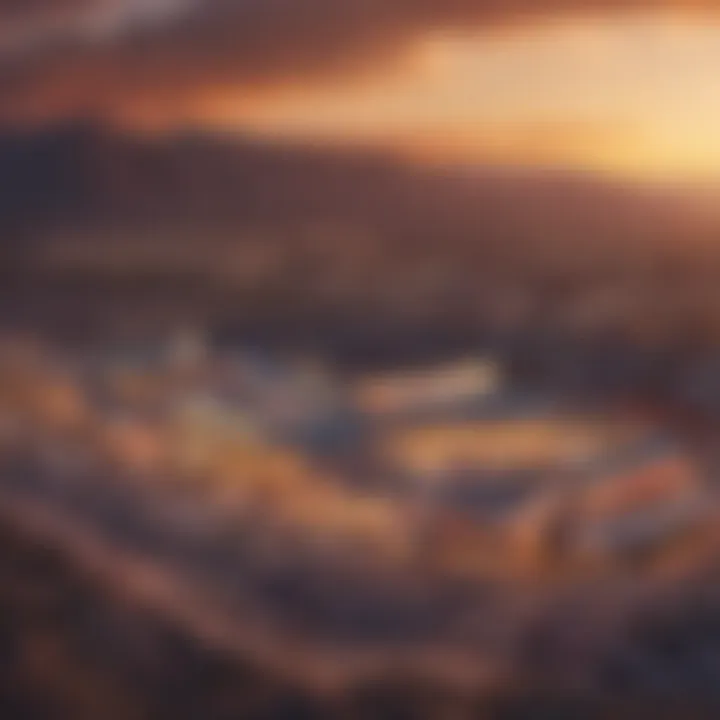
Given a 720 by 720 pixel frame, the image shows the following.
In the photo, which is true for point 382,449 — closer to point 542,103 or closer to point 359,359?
point 359,359

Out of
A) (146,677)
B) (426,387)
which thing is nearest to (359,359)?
(426,387)

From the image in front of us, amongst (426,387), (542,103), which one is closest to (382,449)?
(426,387)

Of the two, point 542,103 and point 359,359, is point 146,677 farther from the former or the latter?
point 542,103

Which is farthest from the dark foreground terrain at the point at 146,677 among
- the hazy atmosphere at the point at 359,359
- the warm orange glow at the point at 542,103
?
the warm orange glow at the point at 542,103

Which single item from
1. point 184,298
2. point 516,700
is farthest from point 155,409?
point 516,700

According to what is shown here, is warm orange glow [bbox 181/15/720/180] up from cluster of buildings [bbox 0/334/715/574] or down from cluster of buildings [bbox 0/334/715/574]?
up

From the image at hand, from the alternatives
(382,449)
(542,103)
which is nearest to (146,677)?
(382,449)

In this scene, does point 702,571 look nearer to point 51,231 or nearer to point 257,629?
point 257,629

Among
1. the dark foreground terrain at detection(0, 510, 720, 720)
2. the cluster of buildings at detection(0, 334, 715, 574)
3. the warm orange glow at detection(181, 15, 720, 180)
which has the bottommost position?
the dark foreground terrain at detection(0, 510, 720, 720)

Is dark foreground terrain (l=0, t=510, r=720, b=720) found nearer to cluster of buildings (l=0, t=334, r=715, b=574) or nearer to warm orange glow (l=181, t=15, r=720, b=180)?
cluster of buildings (l=0, t=334, r=715, b=574)

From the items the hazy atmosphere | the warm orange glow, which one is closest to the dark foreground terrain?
the hazy atmosphere

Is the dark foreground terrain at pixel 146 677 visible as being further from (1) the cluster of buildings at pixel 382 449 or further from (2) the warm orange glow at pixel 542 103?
(2) the warm orange glow at pixel 542 103

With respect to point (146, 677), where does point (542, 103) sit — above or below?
above
